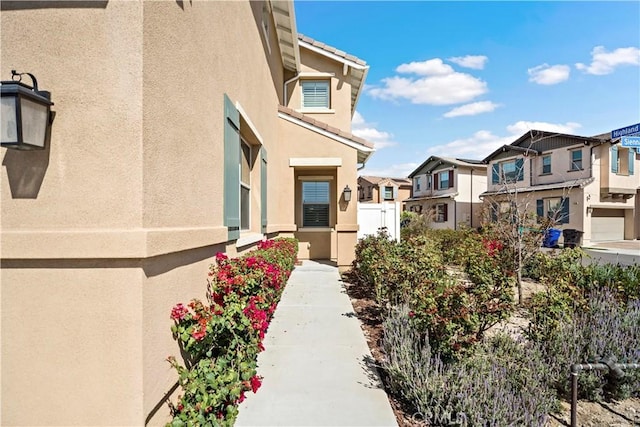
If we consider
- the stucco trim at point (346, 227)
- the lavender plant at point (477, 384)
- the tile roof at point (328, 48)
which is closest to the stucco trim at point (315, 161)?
the stucco trim at point (346, 227)

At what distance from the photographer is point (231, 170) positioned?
4312mm

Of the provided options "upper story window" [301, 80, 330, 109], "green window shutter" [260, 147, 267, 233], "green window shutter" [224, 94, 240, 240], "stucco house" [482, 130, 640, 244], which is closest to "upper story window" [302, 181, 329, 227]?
"upper story window" [301, 80, 330, 109]

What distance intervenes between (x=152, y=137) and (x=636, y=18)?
36.6 ft

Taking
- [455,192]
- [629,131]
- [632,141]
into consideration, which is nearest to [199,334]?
[629,131]

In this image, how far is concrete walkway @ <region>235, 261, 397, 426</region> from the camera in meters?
3.02

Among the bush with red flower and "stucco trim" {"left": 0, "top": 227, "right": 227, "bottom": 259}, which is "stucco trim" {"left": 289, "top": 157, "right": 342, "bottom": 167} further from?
"stucco trim" {"left": 0, "top": 227, "right": 227, "bottom": 259}

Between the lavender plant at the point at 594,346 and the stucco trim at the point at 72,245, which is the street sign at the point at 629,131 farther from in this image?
the stucco trim at the point at 72,245

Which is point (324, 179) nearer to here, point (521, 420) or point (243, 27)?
point (243, 27)

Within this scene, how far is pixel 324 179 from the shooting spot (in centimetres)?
1179

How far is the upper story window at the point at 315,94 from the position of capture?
40.1 ft

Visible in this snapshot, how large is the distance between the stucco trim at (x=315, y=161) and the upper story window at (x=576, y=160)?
72.1ft

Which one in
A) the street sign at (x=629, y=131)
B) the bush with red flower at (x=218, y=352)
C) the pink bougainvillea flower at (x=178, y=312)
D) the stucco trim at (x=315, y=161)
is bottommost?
the bush with red flower at (x=218, y=352)

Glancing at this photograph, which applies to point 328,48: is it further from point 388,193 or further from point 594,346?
point 388,193

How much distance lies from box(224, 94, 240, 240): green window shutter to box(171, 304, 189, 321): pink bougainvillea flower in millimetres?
1519
